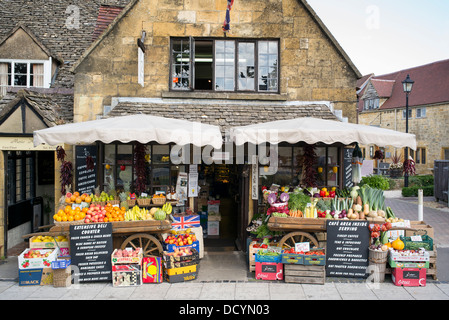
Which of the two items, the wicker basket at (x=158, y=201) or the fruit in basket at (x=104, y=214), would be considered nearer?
the fruit in basket at (x=104, y=214)

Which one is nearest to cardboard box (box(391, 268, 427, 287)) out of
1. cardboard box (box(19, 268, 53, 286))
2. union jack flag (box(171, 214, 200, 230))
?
union jack flag (box(171, 214, 200, 230))

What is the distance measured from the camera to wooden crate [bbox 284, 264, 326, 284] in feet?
22.8

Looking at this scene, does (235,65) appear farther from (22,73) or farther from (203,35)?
(22,73)

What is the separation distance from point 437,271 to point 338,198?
→ 2.52 metres

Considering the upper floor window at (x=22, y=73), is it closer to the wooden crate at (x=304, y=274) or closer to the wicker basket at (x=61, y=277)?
the wicker basket at (x=61, y=277)

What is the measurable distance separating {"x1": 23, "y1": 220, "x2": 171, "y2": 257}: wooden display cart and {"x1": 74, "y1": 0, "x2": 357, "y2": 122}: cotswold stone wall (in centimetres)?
344

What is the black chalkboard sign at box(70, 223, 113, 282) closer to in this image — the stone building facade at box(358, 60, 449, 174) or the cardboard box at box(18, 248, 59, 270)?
the cardboard box at box(18, 248, 59, 270)

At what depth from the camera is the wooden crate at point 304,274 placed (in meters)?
6.96

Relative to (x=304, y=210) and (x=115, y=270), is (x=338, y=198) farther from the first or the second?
(x=115, y=270)

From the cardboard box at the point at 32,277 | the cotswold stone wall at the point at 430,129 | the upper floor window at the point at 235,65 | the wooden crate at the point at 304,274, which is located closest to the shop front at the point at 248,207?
the wooden crate at the point at 304,274

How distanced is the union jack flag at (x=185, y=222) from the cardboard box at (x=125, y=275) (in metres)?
1.69

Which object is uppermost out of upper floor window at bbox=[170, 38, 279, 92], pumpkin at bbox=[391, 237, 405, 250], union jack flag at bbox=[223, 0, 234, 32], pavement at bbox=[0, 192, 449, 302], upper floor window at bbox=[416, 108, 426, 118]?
upper floor window at bbox=[416, 108, 426, 118]

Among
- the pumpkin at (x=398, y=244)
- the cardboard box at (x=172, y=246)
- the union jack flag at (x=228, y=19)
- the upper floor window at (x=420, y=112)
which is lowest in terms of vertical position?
the cardboard box at (x=172, y=246)

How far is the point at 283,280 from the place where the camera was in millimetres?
7211
